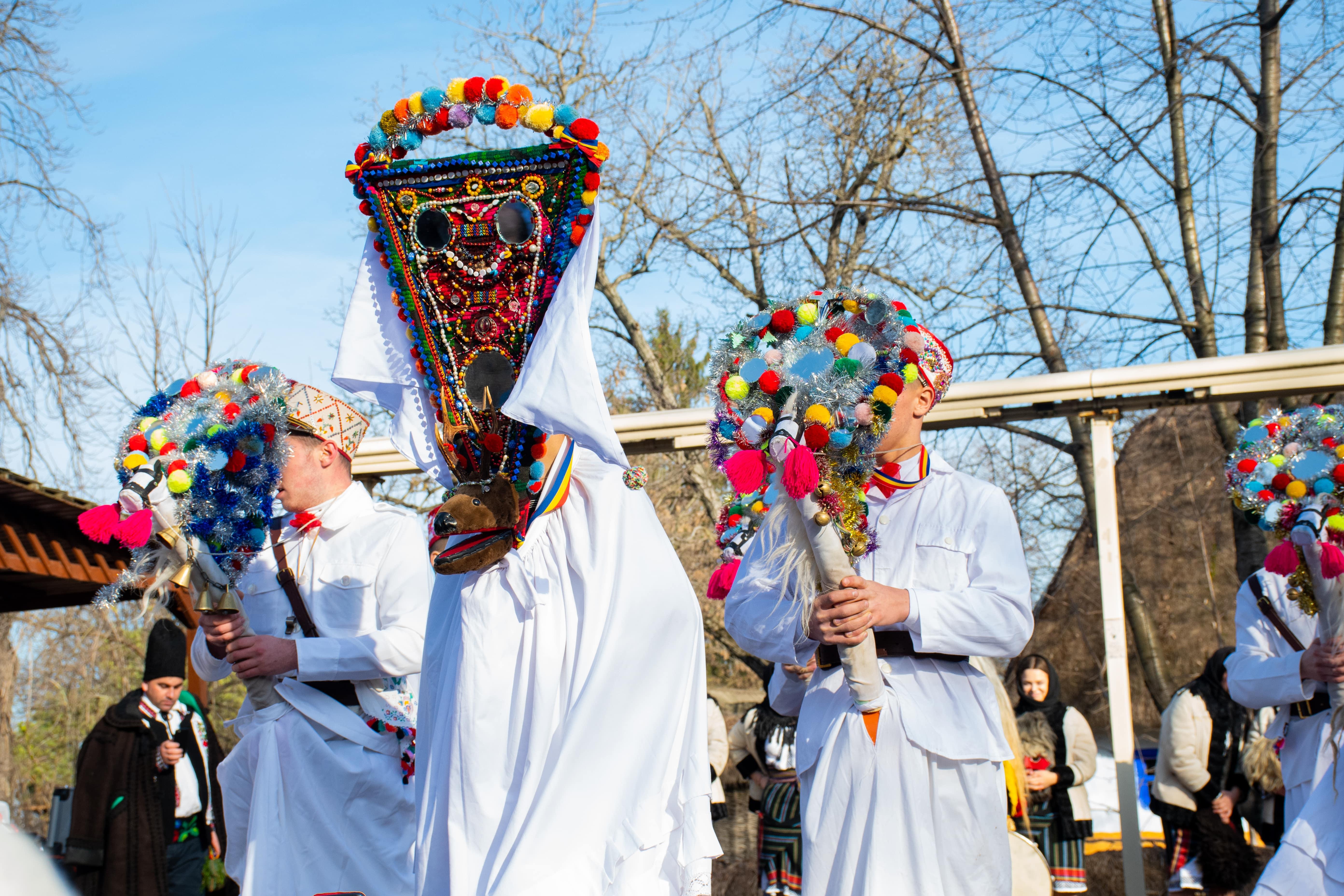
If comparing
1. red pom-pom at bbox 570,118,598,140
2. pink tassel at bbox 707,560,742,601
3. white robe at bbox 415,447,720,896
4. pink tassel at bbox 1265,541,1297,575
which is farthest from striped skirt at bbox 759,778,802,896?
red pom-pom at bbox 570,118,598,140

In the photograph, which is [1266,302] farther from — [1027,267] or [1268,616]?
[1268,616]

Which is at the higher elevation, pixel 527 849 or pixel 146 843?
pixel 527 849

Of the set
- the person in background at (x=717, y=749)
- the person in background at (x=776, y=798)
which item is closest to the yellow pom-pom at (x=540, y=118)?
the person in background at (x=776, y=798)

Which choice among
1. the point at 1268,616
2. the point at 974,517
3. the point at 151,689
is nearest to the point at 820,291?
the point at 974,517

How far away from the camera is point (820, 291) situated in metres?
4.10

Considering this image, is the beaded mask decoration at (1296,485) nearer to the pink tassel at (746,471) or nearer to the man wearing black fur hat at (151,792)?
the pink tassel at (746,471)

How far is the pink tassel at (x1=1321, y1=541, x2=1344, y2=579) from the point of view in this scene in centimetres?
503

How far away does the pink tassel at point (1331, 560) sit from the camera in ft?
16.5

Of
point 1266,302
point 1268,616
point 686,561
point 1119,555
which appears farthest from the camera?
point 686,561

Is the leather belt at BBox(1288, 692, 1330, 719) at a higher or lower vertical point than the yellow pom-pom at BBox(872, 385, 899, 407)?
lower

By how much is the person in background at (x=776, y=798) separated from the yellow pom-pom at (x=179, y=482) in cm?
377

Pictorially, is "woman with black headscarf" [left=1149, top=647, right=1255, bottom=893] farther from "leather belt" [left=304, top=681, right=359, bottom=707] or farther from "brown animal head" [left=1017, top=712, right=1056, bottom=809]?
"leather belt" [left=304, top=681, right=359, bottom=707]

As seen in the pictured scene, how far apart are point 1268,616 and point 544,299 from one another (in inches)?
148

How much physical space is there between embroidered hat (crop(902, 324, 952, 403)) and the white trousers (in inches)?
41.3
